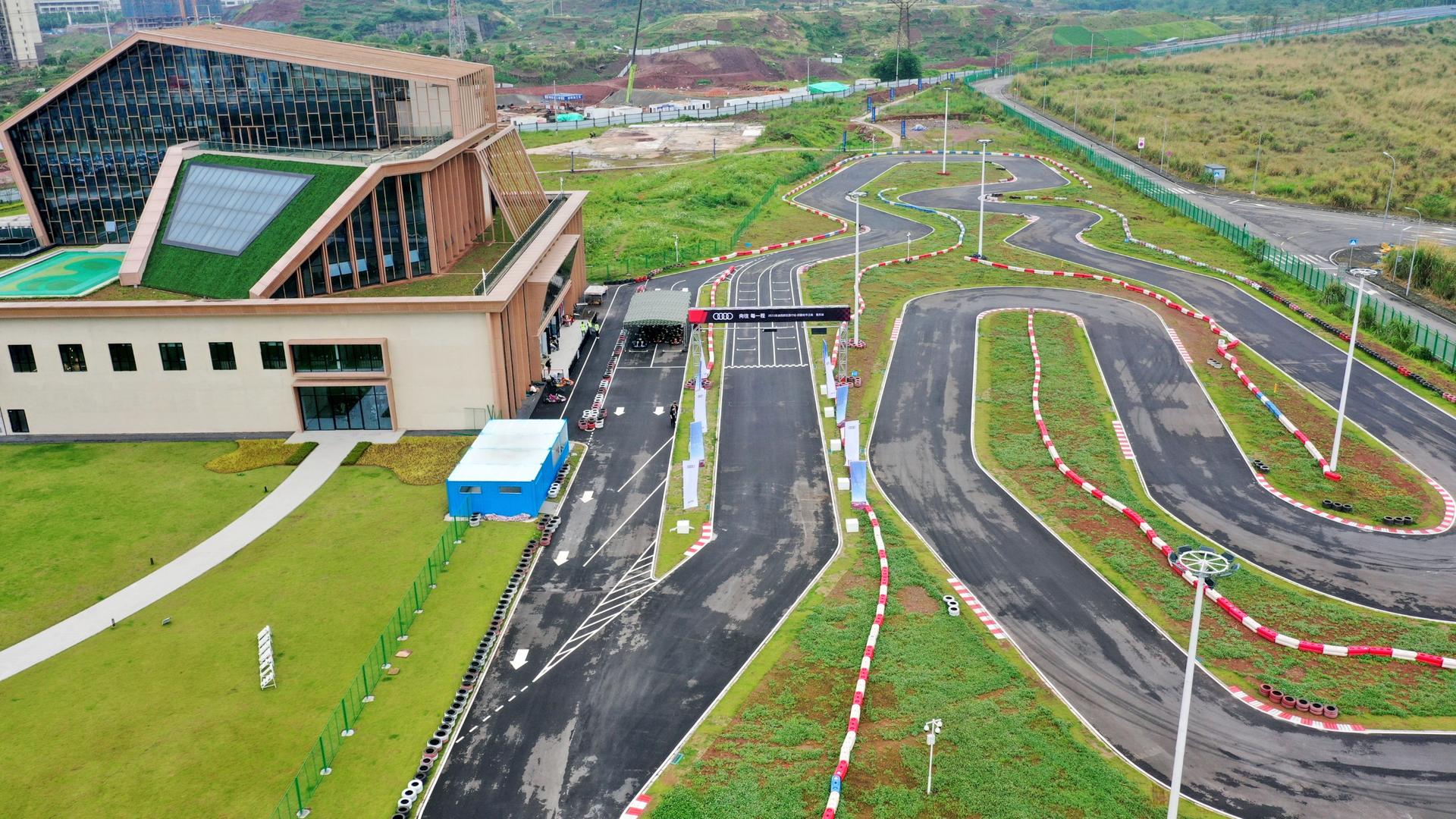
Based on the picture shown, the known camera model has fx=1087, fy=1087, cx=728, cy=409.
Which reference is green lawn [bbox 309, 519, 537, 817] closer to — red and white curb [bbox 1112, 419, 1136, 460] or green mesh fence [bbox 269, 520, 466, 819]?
green mesh fence [bbox 269, 520, 466, 819]

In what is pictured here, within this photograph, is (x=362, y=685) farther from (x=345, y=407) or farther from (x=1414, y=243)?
(x=1414, y=243)

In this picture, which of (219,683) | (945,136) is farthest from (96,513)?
(945,136)

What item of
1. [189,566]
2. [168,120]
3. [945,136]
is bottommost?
[189,566]

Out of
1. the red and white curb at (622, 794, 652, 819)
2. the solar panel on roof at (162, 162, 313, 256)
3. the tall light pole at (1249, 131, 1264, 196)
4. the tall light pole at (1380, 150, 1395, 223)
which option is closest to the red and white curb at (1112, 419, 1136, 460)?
the red and white curb at (622, 794, 652, 819)

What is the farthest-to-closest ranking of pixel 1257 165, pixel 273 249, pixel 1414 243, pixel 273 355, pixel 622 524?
pixel 1257 165
pixel 1414 243
pixel 273 249
pixel 273 355
pixel 622 524

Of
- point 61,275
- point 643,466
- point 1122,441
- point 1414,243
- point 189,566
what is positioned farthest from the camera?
point 1414,243

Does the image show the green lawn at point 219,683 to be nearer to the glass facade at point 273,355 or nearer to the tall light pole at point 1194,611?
the glass facade at point 273,355

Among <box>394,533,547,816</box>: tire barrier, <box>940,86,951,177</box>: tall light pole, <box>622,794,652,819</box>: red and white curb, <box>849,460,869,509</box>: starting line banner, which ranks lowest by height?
<box>622,794,652,819</box>: red and white curb
